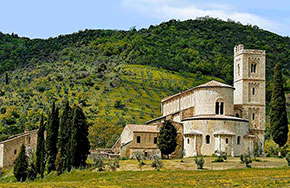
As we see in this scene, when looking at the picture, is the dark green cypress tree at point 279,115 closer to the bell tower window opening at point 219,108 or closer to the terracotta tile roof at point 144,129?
the bell tower window opening at point 219,108

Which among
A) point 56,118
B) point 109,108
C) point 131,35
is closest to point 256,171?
point 56,118

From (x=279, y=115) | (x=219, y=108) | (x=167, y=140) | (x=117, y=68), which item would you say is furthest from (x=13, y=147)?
(x=117, y=68)

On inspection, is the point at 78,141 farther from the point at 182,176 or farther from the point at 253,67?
the point at 253,67

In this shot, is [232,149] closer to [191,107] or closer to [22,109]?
[191,107]

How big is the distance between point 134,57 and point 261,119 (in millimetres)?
74318

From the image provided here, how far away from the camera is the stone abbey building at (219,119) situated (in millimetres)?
71125

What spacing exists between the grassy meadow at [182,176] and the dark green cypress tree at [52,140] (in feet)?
6.06

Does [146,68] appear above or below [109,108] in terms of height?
above

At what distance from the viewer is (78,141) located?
62.5 metres

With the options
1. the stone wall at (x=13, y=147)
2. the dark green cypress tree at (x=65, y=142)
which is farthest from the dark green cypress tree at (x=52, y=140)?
the stone wall at (x=13, y=147)

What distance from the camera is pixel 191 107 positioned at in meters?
77.6

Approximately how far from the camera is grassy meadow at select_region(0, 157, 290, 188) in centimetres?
4191

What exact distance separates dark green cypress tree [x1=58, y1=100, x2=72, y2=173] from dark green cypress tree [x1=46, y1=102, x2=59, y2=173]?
4.35 feet

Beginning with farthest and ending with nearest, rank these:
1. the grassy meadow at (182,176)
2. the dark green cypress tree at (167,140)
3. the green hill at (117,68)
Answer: the green hill at (117,68) < the dark green cypress tree at (167,140) < the grassy meadow at (182,176)
